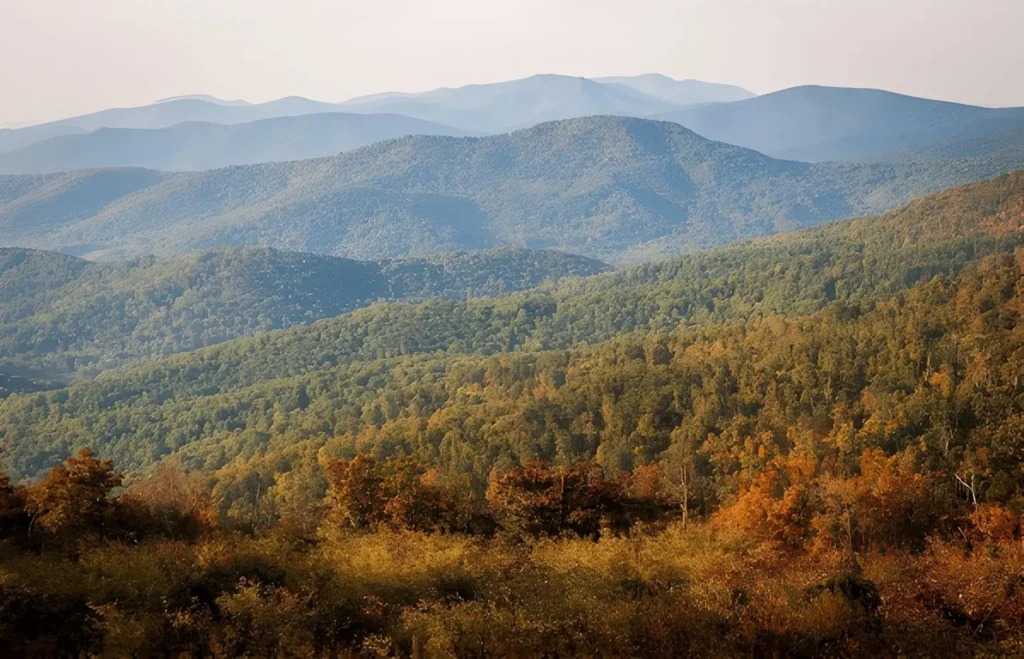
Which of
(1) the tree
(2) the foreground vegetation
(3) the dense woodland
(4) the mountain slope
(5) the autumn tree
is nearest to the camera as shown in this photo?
(2) the foreground vegetation

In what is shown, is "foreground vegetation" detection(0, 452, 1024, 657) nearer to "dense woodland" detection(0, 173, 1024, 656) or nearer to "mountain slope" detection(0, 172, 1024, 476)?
"dense woodland" detection(0, 173, 1024, 656)

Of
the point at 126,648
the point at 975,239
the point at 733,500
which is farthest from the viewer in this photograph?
the point at 975,239

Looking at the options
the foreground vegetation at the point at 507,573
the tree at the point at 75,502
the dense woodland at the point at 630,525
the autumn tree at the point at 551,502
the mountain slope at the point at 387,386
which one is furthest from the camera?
the mountain slope at the point at 387,386

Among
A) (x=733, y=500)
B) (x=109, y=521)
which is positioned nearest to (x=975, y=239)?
(x=733, y=500)

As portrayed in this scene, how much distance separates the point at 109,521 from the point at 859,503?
128 ft

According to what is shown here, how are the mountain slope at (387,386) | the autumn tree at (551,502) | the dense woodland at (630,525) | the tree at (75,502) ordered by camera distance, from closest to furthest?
the dense woodland at (630,525)
the tree at (75,502)
the autumn tree at (551,502)
the mountain slope at (387,386)

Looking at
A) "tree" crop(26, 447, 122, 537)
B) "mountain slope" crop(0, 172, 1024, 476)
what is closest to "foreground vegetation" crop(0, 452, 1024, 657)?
"tree" crop(26, 447, 122, 537)

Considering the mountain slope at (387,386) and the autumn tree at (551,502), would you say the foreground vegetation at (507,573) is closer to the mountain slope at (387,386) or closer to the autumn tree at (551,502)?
the autumn tree at (551,502)

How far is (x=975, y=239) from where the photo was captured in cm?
16762

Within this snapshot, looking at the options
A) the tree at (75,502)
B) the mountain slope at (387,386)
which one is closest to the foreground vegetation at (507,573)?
the tree at (75,502)

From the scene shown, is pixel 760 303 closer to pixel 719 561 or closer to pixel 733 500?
pixel 733 500

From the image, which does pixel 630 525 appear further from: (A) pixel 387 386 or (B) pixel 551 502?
(A) pixel 387 386

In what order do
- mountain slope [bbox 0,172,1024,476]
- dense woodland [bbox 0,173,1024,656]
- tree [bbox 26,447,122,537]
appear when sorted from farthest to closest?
mountain slope [bbox 0,172,1024,476], tree [bbox 26,447,122,537], dense woodland [bbox 0,173,1024,656]

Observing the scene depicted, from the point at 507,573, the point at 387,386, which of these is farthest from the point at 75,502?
the point at 387,386
